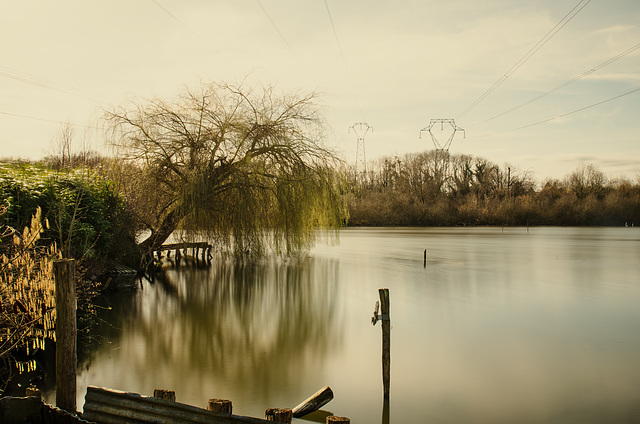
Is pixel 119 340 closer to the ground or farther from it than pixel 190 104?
closer to the ground

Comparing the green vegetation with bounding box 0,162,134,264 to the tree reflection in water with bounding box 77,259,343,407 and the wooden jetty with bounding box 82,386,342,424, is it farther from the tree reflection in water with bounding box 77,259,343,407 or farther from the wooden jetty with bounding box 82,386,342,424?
the wooden jetty with bounding box 82,386,342,424

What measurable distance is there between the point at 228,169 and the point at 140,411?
664 inches

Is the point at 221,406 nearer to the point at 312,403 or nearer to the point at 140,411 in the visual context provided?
the point at 140,411

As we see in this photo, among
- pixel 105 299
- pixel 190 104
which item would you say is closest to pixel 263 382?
pixel 105 299

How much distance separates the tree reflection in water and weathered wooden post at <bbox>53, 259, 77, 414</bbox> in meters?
2.42

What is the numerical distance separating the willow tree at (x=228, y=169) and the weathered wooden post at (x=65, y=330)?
14.7 meters

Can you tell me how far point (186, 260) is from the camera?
30.2 m

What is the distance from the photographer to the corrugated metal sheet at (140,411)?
16.8 feet

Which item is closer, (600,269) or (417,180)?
(600,269)

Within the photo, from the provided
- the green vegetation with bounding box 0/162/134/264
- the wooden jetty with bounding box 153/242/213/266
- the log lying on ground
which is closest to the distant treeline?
the wooden jetty with bounding box 153/242/213/266

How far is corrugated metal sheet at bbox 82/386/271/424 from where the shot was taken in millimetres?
5121

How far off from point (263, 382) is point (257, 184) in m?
13.5

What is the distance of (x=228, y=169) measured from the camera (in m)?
21.7

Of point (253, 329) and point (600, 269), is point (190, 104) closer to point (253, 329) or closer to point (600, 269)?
point (253, 329)
